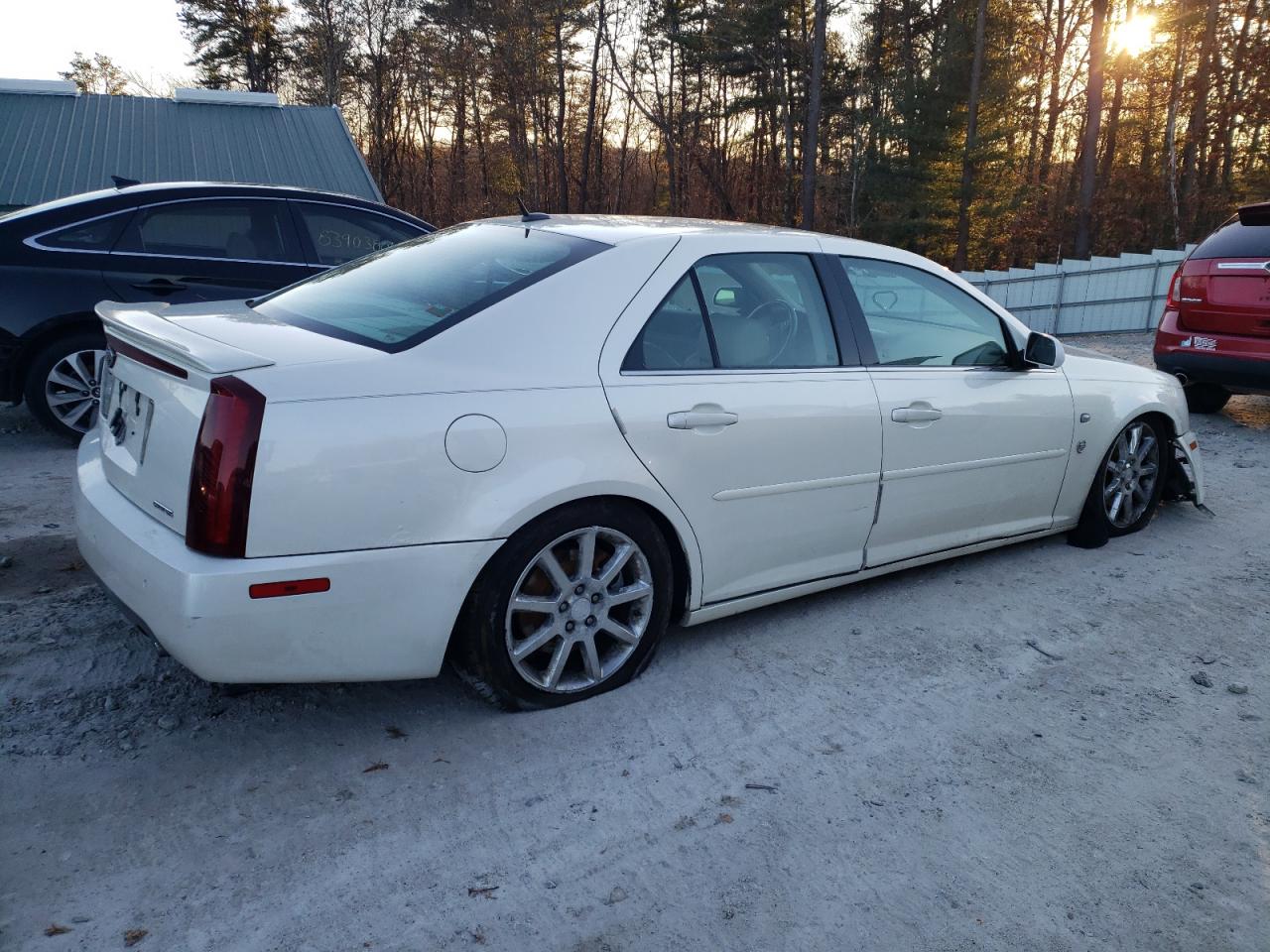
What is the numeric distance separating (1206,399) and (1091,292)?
9353mm

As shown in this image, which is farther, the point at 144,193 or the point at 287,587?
the point at 144,193

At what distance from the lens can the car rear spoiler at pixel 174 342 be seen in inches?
98.8

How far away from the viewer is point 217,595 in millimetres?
2359

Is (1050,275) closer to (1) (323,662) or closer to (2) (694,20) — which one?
(1) (323,662)

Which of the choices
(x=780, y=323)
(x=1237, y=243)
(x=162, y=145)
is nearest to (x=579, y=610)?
(x=780, y=323)

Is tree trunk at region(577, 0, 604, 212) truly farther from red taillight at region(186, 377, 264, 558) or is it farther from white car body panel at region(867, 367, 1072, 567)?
red taillight at region(186, 377, 264, 558)

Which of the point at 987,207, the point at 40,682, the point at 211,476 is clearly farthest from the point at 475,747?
the point at 987,207

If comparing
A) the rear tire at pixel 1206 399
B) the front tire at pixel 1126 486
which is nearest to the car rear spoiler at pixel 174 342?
the front tire at pixel 1126 486

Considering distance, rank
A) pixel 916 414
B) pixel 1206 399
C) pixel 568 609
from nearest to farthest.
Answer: pixel 568 609 < pixel 916 414 < pixel 1206 399

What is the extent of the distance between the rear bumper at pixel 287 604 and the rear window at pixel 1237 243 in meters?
6.78

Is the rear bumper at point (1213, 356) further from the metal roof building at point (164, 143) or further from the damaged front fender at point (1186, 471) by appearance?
the metal roof building at point (164, 143)

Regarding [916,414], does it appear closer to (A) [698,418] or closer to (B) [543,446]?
(A) [698,418]

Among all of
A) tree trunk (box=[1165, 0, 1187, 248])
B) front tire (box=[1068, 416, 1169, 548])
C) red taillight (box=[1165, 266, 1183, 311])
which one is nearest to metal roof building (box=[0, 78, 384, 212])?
red taillight (box=[1165, 266, 1183, 311])

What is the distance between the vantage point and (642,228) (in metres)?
3.44
